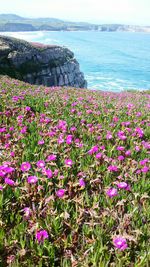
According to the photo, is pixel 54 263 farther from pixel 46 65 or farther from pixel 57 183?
pixel 46 65

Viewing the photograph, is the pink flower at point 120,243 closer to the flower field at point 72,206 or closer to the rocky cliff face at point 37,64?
the flower field at point 72,206

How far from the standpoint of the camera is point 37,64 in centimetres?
4194

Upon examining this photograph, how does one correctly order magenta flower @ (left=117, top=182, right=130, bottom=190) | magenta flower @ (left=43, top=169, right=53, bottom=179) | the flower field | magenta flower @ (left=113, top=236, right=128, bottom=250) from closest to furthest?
magenta flower @ (left=113, top=236, right=128, bottom=250), the flower field, magenta flower @ (left=117, top=182, right=130, bottom=190), magenta flower @ (left=43, top=169, right=53, bottom=179)

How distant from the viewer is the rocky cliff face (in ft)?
123

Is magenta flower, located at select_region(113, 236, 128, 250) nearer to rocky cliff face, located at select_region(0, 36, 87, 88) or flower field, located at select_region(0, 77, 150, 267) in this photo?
flower field, located at select_region(0, 77, 150, 267)

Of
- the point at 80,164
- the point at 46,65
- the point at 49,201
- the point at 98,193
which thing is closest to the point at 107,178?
the point at 98,193

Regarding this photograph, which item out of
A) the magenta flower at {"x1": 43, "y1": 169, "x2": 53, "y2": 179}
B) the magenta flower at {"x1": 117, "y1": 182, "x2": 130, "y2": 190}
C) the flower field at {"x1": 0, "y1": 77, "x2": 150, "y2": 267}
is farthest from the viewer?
the magenta flower at {"x1": 43, "y1": 169, "x2": 53, "y2": 179}

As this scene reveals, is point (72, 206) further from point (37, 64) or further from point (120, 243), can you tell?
point (37, 64)

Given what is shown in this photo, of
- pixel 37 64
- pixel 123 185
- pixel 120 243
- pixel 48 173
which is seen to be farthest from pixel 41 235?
pixel 37 64

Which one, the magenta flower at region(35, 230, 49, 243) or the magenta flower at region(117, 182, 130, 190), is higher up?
the magenta flower at region(117, 182, 130, 190)

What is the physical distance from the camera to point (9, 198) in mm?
4023

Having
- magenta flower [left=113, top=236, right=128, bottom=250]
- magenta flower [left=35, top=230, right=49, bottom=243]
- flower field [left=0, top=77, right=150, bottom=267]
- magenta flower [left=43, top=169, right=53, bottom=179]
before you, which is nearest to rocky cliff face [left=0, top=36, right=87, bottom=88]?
flower field [left=0, top=77, right=150, bottom=267]

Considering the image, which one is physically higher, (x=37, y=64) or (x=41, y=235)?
(x=37, y=64)

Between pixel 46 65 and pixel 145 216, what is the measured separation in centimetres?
4191
